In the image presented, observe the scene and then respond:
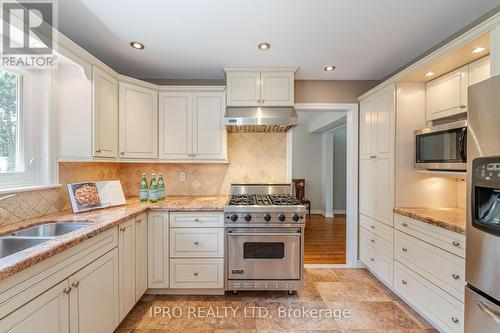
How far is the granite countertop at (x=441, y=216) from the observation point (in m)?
1.64

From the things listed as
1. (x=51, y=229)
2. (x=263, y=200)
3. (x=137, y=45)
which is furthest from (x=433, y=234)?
(x=137, y=45)

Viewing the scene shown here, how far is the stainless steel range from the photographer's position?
2258mm

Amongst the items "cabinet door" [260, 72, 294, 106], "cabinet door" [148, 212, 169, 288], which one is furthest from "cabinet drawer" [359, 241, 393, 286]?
"cabinet door" [148, 212, 169, 288]

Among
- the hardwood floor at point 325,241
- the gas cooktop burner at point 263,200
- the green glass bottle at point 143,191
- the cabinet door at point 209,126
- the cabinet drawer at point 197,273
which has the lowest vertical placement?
the hardwood floor at point 325,241

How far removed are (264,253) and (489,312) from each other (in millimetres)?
1578

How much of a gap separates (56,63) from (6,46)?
1.14 feet

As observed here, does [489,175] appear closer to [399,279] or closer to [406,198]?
[406,198]

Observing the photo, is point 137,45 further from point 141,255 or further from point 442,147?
point 442,147

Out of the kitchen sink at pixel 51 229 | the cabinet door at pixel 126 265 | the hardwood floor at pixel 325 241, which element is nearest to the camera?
the kitchen sink at pixel 51 229

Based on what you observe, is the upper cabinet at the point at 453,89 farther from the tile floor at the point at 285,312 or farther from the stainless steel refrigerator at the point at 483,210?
the tile floor at the point at 285,312

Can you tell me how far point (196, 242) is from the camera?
228 cm

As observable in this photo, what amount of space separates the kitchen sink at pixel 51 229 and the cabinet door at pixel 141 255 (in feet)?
1.51

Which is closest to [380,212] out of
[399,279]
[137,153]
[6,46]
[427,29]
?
[399,279]

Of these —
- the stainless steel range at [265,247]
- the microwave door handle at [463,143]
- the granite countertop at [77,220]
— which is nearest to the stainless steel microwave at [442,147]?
the microwave door handle at [463,143]
